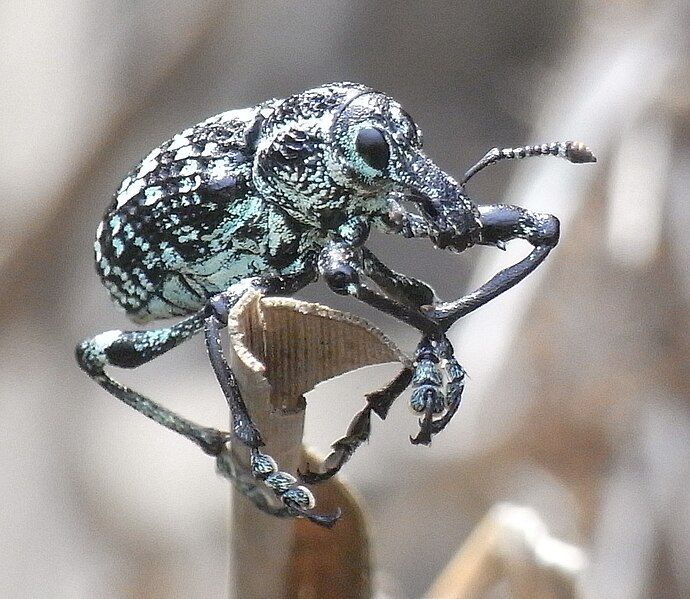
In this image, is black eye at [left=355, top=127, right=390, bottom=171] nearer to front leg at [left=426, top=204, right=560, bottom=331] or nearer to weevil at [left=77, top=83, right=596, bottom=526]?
weevil at [left=77, top=83, right=596, bottom=526]

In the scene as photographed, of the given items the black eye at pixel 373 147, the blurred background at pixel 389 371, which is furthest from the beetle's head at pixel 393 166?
the blurred background at pixel 389 371

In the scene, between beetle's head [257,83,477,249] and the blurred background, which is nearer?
beetle's head [257,83,477,249]

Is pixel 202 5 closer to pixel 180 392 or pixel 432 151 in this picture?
pixel 432 151

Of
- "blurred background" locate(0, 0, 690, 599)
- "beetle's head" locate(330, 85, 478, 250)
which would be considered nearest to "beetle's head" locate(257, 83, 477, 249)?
"beetle's head" locate(330, 85, 478, 250)

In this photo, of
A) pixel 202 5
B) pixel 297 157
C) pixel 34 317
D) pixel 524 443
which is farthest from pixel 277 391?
pixel 202 5

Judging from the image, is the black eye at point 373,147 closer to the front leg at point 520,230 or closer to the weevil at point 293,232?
the weevil at point 293,232

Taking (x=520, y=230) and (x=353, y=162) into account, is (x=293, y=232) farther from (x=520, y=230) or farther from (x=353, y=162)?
(x=520, y=230)

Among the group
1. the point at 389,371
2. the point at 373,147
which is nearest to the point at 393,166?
the point at 373,147

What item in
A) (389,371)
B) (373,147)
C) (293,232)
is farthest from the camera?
(389,371)
